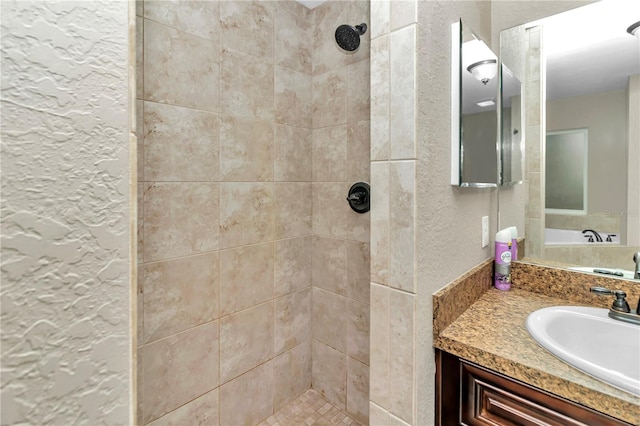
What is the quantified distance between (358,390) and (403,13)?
161 centimetres

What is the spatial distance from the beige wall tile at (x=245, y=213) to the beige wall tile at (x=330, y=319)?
476 mm

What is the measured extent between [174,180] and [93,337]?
3.11ft

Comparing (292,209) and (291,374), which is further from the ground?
(292,209)

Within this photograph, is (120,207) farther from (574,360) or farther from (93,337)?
(574,360)

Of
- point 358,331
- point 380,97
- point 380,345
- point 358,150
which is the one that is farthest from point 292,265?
point 380,97

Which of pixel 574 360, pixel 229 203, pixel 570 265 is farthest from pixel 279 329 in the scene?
pixel 570 265

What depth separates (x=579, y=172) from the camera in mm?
1172

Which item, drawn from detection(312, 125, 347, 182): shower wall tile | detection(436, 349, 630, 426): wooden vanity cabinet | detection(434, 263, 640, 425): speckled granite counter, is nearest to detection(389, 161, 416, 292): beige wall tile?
detection(434, 263, 640, 425): speckled granite counter

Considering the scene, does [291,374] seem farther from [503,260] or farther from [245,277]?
[503,260]

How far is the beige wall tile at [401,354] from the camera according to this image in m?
0.86

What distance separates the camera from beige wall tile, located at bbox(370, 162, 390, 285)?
0.90m

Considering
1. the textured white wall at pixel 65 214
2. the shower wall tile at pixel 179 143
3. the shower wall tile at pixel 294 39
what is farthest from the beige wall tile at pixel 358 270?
the textured white wall at pixel 65 214

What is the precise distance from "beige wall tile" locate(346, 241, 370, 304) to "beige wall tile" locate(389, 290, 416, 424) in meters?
0.63

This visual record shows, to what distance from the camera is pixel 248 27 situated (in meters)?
1.41
